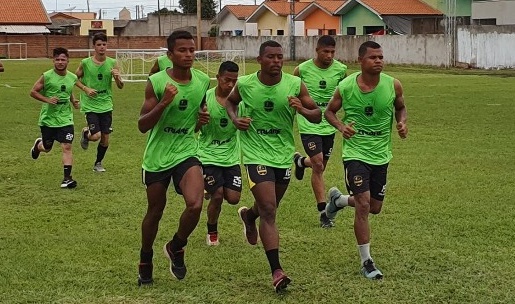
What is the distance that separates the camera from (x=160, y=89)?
7160 millimetres

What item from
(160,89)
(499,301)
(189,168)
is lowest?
(499,301)

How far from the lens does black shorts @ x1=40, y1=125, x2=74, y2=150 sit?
12.8 m

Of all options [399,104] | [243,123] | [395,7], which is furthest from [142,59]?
[395,7]

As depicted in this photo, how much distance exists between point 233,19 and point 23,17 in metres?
22.8

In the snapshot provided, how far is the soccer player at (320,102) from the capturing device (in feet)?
33.8

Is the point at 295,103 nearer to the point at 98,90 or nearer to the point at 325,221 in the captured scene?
the point at 325,221

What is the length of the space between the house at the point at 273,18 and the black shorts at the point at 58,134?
6548 cm

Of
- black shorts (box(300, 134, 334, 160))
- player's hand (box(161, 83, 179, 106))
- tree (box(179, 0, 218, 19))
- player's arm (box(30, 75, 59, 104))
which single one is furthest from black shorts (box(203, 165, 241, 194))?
tree (box(179, 0, 218, 19))

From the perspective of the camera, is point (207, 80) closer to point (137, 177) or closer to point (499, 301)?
point (499, 301)

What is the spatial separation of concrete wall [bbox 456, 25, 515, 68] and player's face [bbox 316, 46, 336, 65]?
35435mm

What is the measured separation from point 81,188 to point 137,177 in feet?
3.53

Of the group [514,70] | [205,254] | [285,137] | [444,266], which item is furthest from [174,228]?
[514,70]

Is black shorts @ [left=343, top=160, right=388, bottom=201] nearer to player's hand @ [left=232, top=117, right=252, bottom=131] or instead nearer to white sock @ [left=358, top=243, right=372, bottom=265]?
white sock @ [left=358, top=243, right=372, bottom=265]

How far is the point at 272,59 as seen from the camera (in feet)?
25.0
